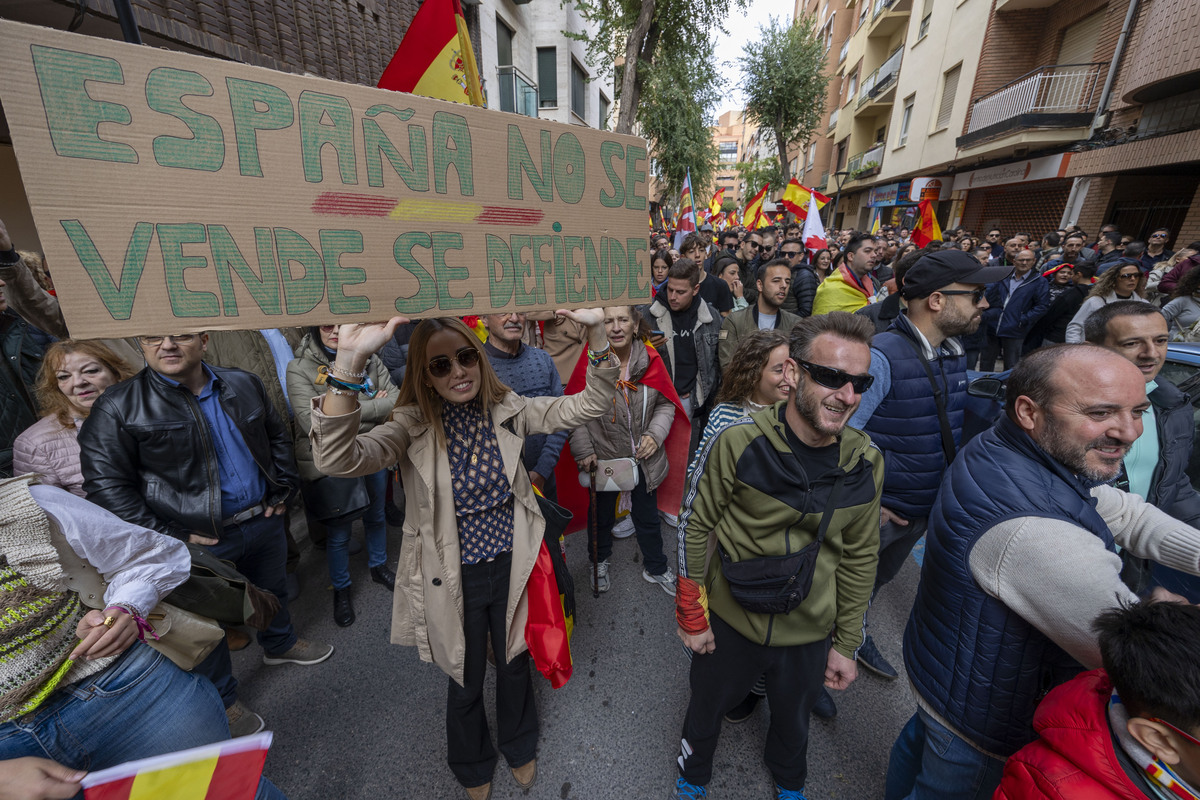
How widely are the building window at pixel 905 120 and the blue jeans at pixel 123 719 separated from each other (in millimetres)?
24916

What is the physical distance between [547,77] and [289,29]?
11.7 m

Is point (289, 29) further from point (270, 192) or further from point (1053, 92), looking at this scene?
point (1053, 92)

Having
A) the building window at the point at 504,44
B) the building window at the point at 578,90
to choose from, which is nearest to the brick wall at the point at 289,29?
the building window at the point at 504,44

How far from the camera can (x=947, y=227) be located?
17375 millimetres

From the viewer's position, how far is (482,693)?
2098 mm

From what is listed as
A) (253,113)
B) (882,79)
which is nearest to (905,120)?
(882,79)

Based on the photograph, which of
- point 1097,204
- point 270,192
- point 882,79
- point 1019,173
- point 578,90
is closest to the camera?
point 270,192

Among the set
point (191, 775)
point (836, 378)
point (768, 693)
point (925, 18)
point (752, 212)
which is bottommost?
point (768, 693)

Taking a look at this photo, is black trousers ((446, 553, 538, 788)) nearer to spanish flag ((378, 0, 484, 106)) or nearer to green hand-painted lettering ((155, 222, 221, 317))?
green hand-painted lettering ((155, 222, 221, 317))

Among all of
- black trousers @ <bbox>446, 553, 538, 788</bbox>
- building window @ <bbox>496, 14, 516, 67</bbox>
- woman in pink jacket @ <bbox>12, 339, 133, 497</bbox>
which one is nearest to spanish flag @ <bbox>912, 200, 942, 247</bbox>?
black trousers @ <bbox>446, 553, 538, 788</bbox>

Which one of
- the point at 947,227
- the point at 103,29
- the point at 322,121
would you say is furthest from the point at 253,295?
the point at 947,227

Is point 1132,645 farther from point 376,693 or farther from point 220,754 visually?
point 376,693

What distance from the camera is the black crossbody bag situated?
5.55ft

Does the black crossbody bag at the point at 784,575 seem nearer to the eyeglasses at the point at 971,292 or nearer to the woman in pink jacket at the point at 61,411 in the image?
the eyeglasses at the point at 971,292
